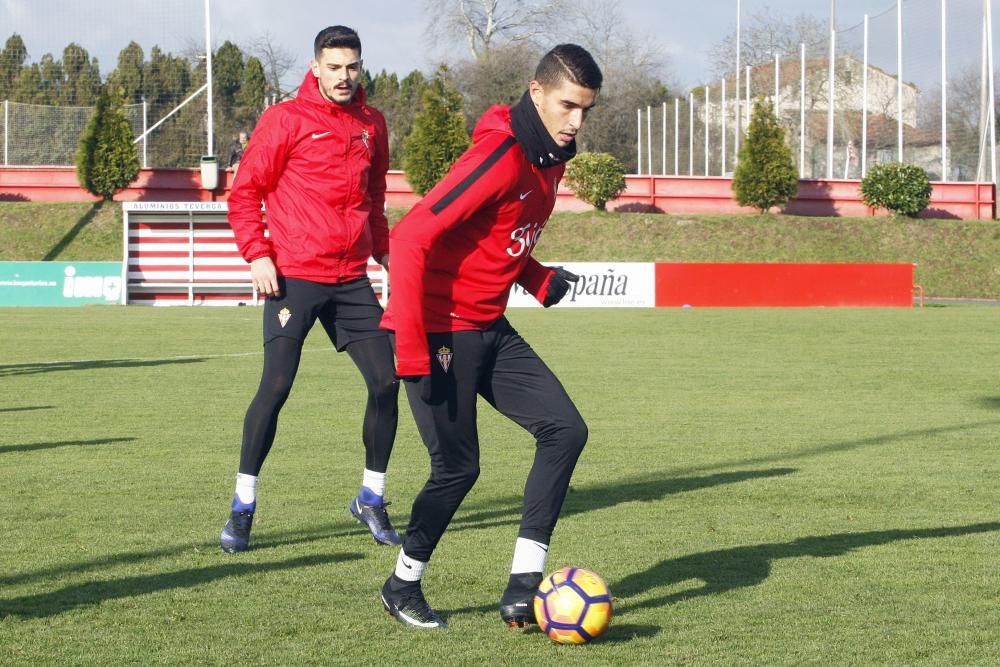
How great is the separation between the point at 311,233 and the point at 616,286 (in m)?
25.4

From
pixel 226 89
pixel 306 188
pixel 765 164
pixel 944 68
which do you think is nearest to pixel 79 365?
pixel 306 188

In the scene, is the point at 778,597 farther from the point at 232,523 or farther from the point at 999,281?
the point at 999,281

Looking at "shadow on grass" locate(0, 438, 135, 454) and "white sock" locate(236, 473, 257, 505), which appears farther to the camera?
"shadow on grass" locate(0, 438, 135, 454)

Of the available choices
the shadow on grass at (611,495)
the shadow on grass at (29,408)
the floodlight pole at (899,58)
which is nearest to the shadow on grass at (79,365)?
the shadow on grass at (29,408)

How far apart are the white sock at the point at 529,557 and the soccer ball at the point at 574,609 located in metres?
0.14

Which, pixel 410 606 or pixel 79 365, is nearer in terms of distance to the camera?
pixel 410 606

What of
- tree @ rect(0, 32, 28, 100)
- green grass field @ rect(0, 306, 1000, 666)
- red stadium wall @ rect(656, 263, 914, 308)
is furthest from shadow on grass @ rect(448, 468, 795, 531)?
tree @ rect(0, 32, 28, 100)

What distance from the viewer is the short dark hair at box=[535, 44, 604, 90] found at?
14.1ft

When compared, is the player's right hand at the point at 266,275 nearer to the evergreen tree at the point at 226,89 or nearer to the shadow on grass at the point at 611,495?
the shadow on grass at the point at 611,495

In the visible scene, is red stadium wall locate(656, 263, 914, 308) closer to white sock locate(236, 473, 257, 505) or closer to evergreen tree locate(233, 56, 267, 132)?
white sock locate(236, 473, 257, 505)

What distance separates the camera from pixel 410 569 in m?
4.62

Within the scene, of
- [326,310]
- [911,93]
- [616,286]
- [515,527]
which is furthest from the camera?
[911,93]

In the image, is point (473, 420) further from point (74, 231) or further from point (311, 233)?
point (74, 231)

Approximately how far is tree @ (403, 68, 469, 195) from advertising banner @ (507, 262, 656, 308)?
11.4 metres
